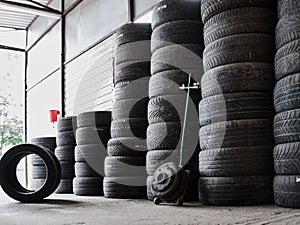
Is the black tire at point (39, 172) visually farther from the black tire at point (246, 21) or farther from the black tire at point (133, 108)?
the black tire at point (246, 21)

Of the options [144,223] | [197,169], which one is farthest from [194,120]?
[144,223]

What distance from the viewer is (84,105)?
7520 millimetres

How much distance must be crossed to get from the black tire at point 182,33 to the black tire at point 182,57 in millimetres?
52

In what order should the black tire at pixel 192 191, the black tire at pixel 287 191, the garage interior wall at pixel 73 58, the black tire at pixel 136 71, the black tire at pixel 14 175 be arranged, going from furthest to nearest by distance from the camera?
the garage interior wall at pixel 73 58 < the black tire at pixel 136 71 < the black tire at pixel 14 175 < the black tire at pixel 192 191 < the black tire at pixel 287 191

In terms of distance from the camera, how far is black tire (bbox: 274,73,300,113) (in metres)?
2.78

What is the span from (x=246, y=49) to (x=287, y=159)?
3.01ft

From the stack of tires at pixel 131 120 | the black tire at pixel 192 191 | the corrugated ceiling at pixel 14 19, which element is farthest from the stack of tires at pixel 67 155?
the corrugated ceiling at pixel 14 19

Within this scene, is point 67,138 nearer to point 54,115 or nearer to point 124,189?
point 124,189

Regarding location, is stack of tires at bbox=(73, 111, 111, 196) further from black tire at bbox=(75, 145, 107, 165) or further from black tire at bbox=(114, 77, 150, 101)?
black tire at bbox=(114, 77, 150, 101)

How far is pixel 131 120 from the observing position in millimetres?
4383

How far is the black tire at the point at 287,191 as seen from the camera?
9.04ft

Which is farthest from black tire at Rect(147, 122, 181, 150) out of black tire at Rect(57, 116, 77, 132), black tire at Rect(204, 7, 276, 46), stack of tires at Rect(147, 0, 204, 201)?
black tire at Rect(57, 116, 77, 132)

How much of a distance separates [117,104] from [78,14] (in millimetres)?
4078

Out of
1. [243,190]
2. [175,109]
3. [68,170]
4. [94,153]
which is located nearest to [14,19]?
[68,170]
